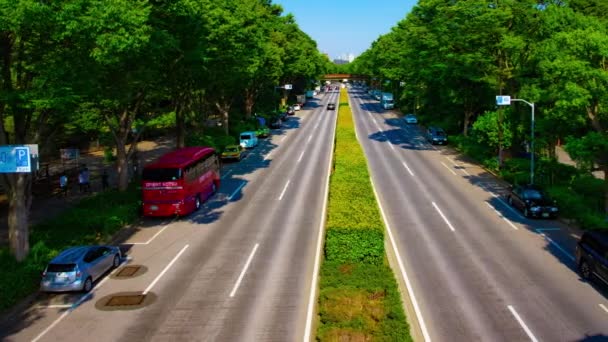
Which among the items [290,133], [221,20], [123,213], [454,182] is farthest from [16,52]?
[290,133]

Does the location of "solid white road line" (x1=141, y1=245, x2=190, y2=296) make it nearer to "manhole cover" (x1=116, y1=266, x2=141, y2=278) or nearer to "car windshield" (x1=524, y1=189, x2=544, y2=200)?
"manhole cover" (x1=116, y1=266, x2=141, y2=278)

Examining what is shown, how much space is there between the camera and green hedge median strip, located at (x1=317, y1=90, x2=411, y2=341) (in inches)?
627

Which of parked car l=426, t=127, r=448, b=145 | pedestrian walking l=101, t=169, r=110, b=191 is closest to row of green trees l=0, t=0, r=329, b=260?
pedestrian walking l=101, t=169, r=110, b=191

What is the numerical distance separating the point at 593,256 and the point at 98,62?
2129 cm

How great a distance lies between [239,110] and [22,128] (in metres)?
60.0

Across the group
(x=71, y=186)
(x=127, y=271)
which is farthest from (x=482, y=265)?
(x=71, y=186)

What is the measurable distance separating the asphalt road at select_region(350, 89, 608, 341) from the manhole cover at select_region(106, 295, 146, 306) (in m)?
10.4

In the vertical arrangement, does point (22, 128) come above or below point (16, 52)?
below

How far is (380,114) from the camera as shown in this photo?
95.9m

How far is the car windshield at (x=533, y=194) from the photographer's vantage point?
102 feet

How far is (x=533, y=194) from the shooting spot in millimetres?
31469

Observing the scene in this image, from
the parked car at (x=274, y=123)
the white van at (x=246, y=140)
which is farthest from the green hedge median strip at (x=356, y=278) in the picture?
the parked car at (x=274, y=123)

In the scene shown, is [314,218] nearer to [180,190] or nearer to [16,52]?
[180,190]

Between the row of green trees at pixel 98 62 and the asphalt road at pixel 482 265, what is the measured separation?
15.1m
